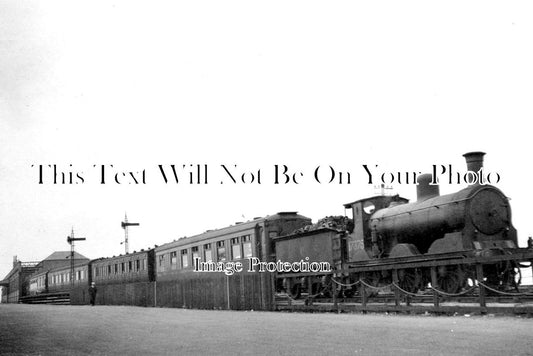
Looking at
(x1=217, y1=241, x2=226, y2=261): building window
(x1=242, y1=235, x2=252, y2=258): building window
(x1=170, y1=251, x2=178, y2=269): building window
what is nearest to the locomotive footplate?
(x1=242, y1=235, x2=252, y2=258): building window

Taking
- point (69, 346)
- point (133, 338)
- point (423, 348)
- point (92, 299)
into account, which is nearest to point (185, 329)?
point (133, 338)

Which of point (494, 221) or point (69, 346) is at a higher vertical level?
point (494, 221)

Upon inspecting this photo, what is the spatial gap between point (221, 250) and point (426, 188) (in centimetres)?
950

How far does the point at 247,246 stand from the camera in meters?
22.7

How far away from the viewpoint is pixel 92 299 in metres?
37.5

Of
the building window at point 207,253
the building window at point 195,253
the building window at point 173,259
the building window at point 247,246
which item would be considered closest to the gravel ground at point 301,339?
the building window at point 247,246

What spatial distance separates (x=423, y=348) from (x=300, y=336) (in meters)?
2.73

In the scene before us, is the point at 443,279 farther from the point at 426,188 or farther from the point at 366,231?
the point at 366,231

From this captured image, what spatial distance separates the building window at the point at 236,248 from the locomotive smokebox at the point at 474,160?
9.84 metres

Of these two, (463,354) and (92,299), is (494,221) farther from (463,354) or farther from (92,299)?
(92,299)

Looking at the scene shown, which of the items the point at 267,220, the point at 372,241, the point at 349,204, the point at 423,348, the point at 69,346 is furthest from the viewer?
the point at 267,220

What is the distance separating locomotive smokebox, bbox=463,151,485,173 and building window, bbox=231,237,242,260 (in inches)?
387

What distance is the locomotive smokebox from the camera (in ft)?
52.1

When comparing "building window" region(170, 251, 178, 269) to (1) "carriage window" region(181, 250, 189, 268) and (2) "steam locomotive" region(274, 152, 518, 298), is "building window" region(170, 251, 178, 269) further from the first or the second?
(2) "steam locomotive" region(274, 152, 518, 298)
